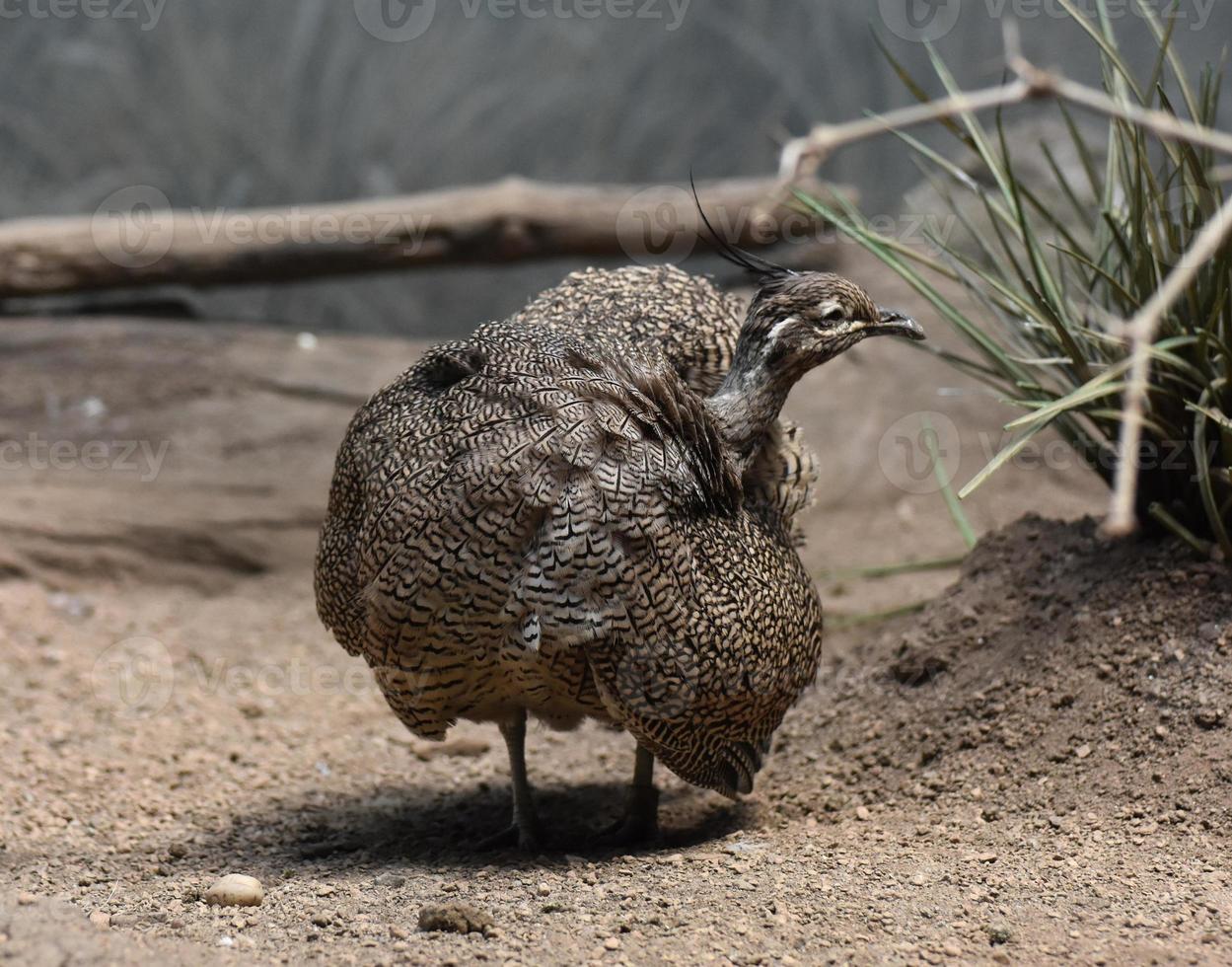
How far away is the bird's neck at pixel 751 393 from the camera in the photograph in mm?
3674

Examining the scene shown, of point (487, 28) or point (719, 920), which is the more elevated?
point (487, 28)

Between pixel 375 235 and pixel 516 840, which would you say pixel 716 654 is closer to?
pixel 516 840

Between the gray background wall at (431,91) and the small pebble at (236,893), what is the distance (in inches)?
210

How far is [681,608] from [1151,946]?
1354mm

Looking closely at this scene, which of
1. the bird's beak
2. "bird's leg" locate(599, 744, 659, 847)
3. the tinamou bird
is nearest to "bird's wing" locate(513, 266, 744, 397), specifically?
the tinamou bird

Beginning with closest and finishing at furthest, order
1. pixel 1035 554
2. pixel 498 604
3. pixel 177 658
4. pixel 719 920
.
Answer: pixel 719 920 < pixel 498 604 < pixel 1035 554 < pixel 177 658

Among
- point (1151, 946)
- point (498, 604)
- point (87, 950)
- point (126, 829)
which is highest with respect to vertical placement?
point (498, 604)

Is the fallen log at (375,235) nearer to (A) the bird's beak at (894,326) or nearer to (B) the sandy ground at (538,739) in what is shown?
(B) the sandy ground at (538,739)

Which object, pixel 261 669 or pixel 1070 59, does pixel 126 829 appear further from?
pixel 1070 59

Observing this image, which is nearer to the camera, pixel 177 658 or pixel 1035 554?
pixel 1035 554

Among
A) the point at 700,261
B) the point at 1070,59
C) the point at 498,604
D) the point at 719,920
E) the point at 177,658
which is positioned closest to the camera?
the point at 719,920

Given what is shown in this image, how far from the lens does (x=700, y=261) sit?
8.27 meters

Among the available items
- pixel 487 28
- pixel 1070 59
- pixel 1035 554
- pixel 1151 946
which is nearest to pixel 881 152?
pixel 1070 59

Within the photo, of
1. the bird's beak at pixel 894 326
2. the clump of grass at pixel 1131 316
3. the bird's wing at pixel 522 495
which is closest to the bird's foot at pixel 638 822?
the bird's wing at pixel 522 495
